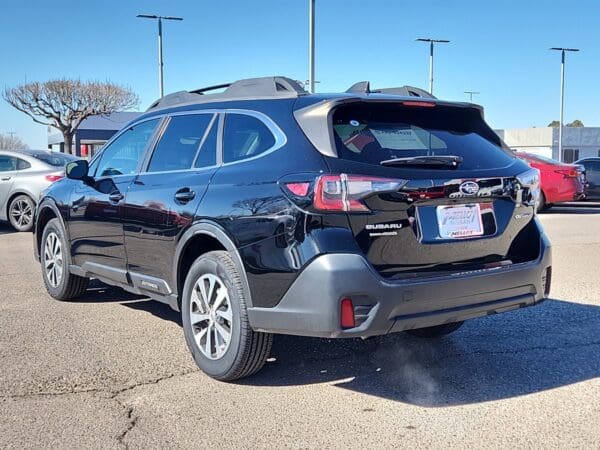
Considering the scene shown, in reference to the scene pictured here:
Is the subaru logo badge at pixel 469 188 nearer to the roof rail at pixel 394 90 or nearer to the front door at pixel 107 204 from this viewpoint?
the roof rail at pixel 394 90

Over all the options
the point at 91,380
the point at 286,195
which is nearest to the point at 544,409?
the point at 286,195

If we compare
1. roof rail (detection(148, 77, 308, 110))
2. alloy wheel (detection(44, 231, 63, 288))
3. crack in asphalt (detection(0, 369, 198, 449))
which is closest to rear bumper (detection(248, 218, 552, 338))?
crack in asphalt (detection(0, 369, 198, 449))

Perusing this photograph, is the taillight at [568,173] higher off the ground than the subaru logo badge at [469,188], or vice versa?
the subaru logo badge at [469,188]

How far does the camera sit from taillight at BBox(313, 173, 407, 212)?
3602mm

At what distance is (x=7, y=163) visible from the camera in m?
12.3

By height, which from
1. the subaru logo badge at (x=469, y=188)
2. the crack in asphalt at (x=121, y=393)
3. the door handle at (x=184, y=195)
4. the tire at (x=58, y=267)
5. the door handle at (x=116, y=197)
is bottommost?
the crack in asphalt at (x=121, y=393)

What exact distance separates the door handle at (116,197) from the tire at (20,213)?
7408 millimetres

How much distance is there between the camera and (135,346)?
5.03 metres

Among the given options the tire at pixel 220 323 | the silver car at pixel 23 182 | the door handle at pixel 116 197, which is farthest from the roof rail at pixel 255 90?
the silver car at pixel 23 182

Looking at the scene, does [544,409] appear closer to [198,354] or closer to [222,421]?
[222,421]

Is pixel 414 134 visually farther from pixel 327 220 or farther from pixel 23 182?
pixel 23 182

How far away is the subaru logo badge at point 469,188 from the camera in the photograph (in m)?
3.90

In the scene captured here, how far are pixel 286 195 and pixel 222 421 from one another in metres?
1.28

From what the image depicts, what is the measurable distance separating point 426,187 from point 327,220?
615 millimetres
